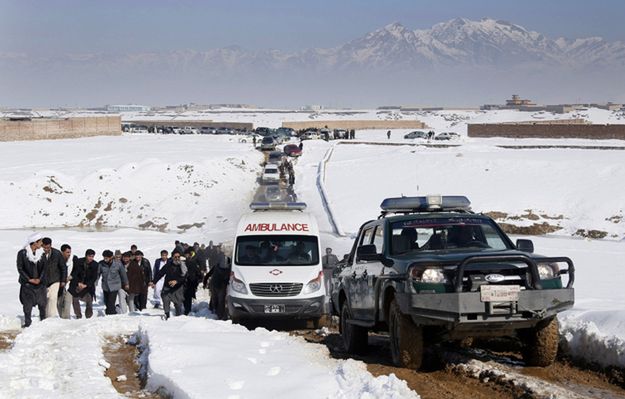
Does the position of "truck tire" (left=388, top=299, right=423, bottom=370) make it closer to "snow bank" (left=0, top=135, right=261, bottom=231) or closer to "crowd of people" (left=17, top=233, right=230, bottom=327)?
"crowd of people" (left=17, top=233, right=230, bottom=327)

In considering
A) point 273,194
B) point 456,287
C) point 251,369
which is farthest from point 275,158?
point 456,287

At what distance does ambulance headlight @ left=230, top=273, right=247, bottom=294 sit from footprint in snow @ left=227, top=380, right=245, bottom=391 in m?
8.47

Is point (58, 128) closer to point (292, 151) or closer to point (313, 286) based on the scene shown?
point (292, 151)

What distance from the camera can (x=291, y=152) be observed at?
245 feet

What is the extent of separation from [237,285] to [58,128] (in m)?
79.6

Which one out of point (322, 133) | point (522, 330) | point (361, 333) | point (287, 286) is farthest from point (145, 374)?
point (322, 133)

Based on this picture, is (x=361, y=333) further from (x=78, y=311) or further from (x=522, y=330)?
(x=78, y=311)

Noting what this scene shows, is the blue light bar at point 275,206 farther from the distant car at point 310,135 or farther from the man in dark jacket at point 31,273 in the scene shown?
the distant car at point 310,135

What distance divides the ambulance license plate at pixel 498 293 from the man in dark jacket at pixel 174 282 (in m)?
10.2

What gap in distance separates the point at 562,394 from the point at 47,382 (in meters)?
5.22

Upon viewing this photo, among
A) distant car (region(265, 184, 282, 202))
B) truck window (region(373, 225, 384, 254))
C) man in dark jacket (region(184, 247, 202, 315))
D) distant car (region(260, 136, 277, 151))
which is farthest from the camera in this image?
distant car (region(260, 136, 277, 151))

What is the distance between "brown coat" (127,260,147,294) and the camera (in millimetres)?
19203

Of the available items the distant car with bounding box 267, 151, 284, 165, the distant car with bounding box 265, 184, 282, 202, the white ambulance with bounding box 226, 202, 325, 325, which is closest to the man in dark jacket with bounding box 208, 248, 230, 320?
the white ambulance with bounding box 226, 202, 325, 325

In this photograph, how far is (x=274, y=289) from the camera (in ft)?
56.7
